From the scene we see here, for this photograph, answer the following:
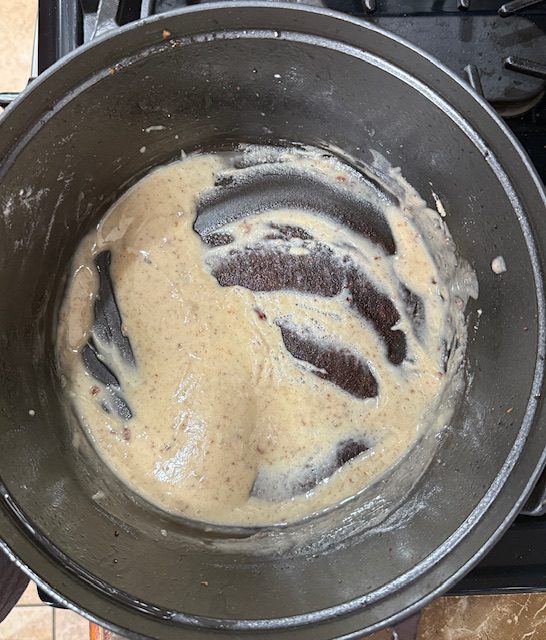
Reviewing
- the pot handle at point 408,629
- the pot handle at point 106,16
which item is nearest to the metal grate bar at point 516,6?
the pot handle at point 106,16

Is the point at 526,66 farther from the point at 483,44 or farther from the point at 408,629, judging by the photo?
the point at 408,629

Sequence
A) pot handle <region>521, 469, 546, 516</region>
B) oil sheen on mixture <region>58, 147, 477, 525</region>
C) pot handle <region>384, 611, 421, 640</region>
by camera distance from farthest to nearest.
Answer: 1. oil sheen on mixture <region>58, 147, 477, 525</region>
2. pot handle <region>384, 611, 421, 640</region>
3. pot handle <region>521, 469, 546, 516</region>

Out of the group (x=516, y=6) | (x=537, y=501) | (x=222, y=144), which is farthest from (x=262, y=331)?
(x=516, y=6)

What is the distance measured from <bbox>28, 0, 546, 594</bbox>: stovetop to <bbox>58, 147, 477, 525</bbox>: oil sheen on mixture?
235 mm

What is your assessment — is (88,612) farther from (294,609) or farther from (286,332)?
(286,332)

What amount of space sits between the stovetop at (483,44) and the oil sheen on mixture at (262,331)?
235 millimetres

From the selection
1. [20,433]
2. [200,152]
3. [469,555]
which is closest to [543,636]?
[469,555]

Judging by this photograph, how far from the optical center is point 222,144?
128 centimetres

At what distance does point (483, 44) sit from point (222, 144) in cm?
52

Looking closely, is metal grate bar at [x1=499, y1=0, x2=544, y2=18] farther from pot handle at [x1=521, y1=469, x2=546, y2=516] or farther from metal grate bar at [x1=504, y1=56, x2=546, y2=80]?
pot handle at [x1=521, y1=469, x2=546, y2=516]

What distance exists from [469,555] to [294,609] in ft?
0.92

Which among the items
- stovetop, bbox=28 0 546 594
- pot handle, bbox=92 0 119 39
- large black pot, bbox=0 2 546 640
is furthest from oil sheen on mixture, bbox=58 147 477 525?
pot handle, bbox=92 0 119 39

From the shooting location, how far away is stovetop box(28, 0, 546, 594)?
105 centimetres

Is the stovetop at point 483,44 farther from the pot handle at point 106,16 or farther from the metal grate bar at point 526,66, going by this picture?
the pot handle at point 106,16
